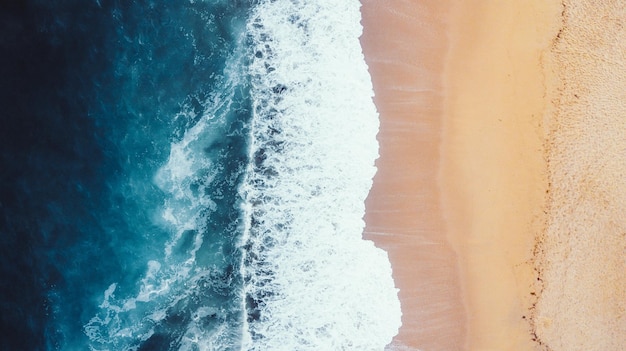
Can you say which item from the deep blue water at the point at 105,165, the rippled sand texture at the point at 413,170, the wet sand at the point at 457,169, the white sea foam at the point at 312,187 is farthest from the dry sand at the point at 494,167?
the deep blue water at the point at 105,165

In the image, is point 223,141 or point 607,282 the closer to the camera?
point 607,282

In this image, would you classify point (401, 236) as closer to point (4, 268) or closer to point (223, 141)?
point (223, 141)

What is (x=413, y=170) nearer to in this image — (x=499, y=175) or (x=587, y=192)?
(x=499, y=175)

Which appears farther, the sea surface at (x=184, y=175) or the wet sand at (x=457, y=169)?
the sea surface at (x=184, y=175)

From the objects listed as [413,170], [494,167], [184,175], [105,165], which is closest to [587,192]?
[494,167]

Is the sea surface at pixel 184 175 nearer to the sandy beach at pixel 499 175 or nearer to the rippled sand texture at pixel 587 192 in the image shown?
the sandy beach at pixel 499 175

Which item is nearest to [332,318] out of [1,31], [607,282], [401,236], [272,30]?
[401,236]

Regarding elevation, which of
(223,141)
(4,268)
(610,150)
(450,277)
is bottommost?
(450,277)
